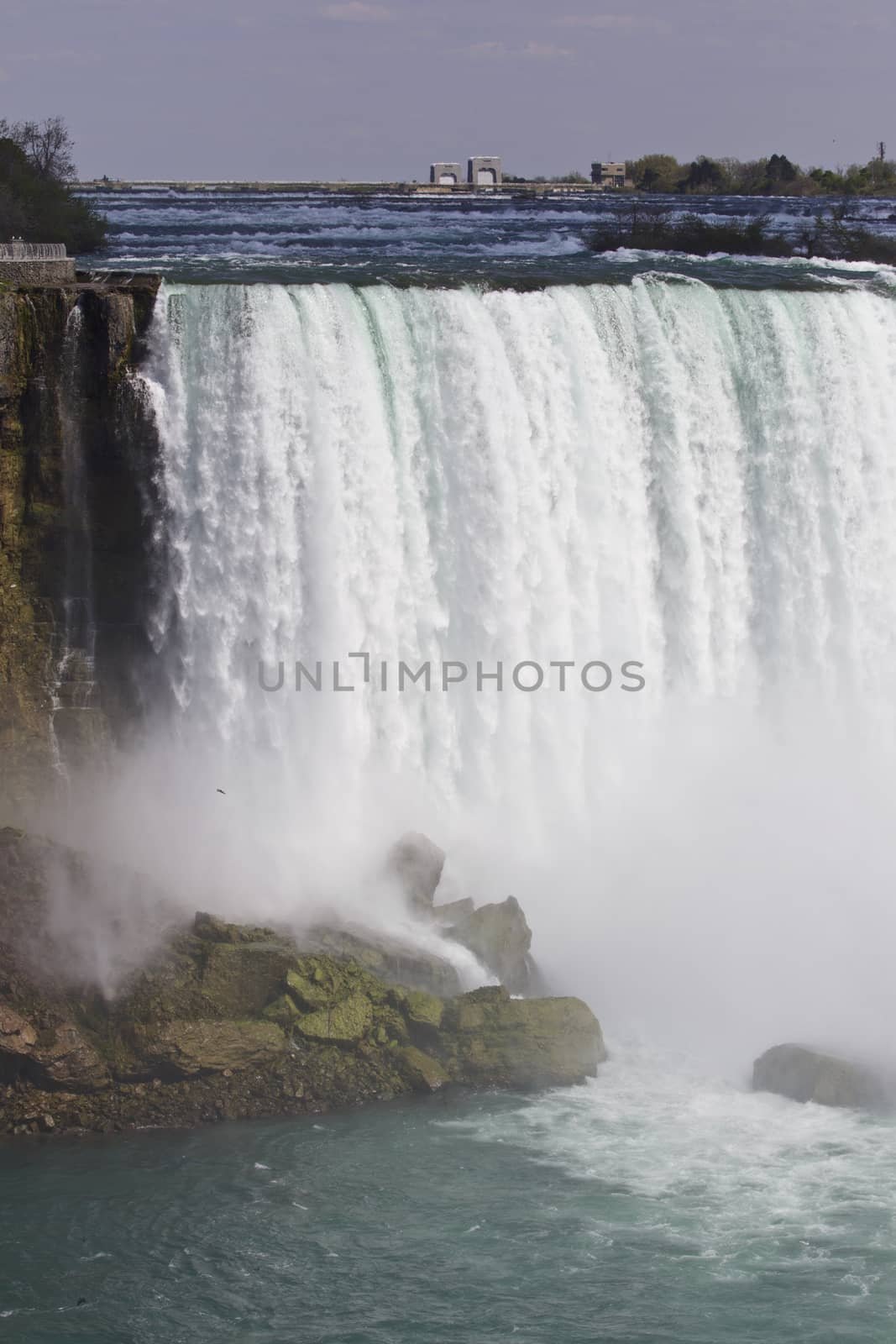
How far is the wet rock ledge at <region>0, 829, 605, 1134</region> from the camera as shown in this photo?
19953 mm

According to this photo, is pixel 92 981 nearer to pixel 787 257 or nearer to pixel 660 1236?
pixel 660 1236

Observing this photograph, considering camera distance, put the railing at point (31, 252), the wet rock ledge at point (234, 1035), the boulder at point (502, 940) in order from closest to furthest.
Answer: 1. the wet rock ledge at point (234, 1035)
2. the boulder at point (502, 940)
3. the railing at point (31, 252)

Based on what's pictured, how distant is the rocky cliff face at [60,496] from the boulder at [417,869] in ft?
14.8

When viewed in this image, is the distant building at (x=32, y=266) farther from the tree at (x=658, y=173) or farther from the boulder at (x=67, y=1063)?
the tree at (x=658, y=173)

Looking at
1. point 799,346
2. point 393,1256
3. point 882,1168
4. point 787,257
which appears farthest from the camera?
point 787,257

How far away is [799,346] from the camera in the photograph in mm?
28641

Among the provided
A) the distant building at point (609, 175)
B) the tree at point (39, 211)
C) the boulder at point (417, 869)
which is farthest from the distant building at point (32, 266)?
the distant building at point (609, 175)

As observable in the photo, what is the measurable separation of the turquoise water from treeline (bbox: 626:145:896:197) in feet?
256

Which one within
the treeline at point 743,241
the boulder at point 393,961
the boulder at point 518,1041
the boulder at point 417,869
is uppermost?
the treeline at point 743,241

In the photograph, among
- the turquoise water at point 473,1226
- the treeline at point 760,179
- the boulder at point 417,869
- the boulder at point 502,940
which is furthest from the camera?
the treeline at point 760,179

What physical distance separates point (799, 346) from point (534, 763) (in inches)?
325

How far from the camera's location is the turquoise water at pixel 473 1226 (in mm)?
16188

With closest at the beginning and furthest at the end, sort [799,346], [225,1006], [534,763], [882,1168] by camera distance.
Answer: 1. [882,1168]
2. [225,1006]
3. [534,763]
4. [799,346]

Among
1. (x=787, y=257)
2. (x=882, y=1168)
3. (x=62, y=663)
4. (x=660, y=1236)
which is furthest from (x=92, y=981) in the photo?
(x=787, y=257)
